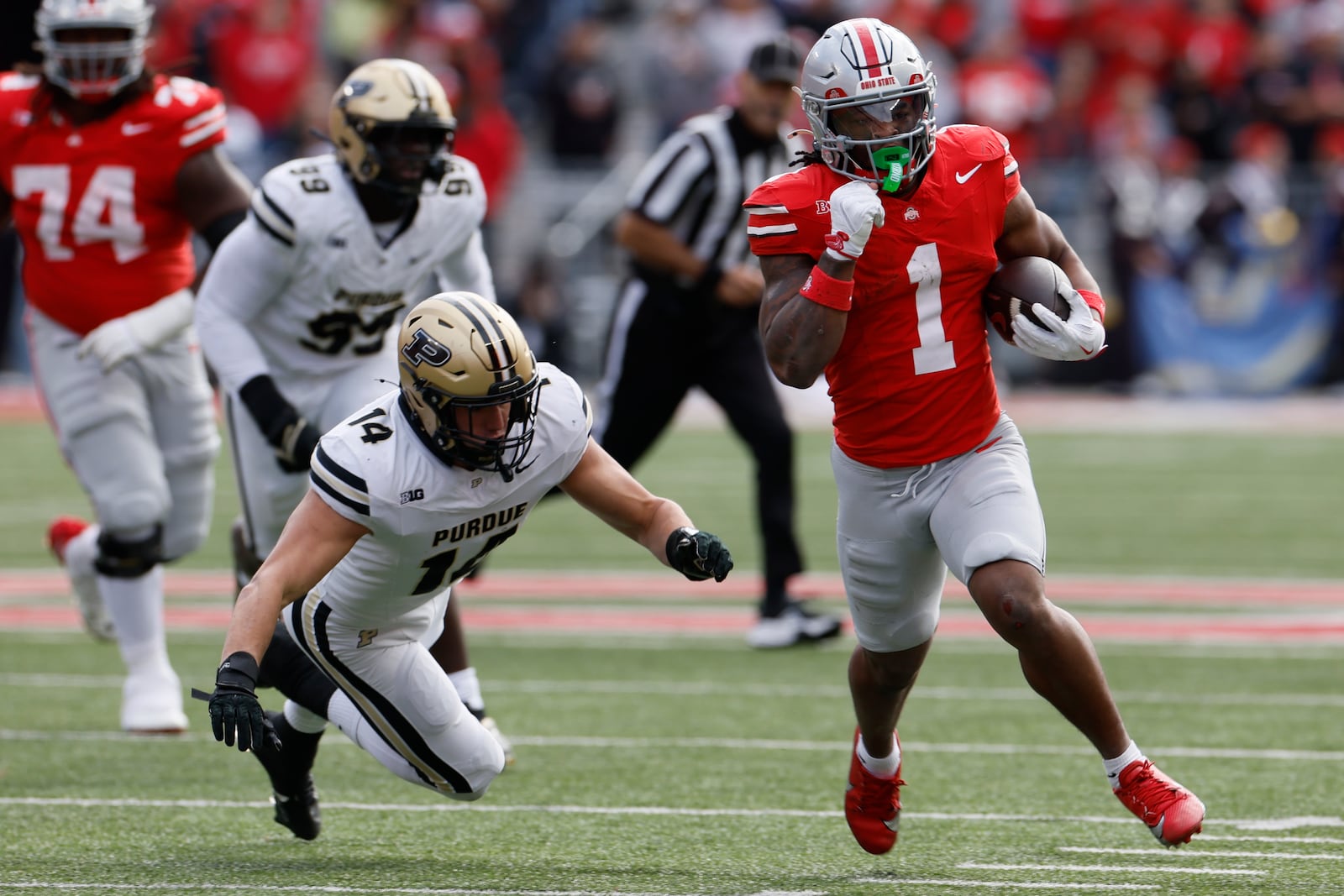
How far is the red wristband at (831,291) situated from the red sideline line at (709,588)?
4.23 m

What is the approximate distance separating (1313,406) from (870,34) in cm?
1296

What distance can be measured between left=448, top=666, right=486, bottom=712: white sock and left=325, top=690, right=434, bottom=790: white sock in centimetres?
90

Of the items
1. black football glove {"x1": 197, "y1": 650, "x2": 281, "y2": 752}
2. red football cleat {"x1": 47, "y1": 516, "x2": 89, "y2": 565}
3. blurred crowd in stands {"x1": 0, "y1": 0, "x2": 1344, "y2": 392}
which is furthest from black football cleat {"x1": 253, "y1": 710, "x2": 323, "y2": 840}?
blurred crowd in stands {"x1": 0, "y1": 0, "x2": 1344, "y2": 392}

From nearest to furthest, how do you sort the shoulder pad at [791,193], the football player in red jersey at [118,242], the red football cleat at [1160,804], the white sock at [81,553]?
the red football cleat at [1160,804] → the shoulder pad at [791,193] → the football player in red jersey at [118,242] → the white sock at [81,553]

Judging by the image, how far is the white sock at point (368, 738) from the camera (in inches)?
181

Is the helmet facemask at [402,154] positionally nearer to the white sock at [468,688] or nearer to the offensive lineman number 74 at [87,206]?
the offensive lineman number 74 at [87,206]

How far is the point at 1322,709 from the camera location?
636cm

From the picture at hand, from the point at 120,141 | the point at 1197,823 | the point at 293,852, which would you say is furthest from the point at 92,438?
the point at 1197,823

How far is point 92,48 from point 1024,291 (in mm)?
3088

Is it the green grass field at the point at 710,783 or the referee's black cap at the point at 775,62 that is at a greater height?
the referee's black cap at the point at 775,62

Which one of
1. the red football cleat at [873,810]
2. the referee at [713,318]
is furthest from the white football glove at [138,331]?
the red football cleat at [873,810]

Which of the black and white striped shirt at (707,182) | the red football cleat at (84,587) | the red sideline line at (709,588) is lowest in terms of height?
the red sideline line at (709,588)

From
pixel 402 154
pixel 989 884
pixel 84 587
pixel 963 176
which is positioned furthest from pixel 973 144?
pixel 84 587

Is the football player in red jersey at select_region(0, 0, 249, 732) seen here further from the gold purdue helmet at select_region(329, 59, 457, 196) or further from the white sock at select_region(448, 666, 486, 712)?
the white sock at select_region(448, 666, 486, 712)
